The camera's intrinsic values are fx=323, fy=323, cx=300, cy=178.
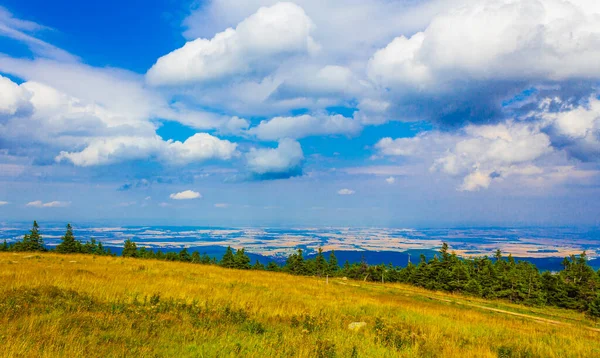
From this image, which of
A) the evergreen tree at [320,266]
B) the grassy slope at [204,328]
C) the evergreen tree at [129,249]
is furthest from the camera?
the evergreen tree at [320,266]

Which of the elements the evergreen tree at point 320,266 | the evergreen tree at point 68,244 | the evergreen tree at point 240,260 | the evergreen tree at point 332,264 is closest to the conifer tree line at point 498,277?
the evergreen tree at point 68,244

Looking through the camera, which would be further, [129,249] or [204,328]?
[129,249]

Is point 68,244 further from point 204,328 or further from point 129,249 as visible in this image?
point 204,328

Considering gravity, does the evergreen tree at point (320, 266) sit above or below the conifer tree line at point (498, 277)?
below

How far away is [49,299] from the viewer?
952cm

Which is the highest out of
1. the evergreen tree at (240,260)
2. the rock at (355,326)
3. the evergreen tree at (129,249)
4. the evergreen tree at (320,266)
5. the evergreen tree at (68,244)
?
the rock at (355,326)

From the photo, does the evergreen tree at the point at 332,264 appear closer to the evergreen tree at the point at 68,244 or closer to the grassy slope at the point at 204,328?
the evergreen tree at the point at 68,244

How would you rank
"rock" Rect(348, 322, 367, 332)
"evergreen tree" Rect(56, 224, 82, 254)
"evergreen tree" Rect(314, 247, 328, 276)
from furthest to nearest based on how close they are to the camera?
"evergreen tree" Rect(314, 247, 328, 276), "evergreen tree" Rect(56, 224, 82, 254), "rock" Rect(348, 322, 367, 332)

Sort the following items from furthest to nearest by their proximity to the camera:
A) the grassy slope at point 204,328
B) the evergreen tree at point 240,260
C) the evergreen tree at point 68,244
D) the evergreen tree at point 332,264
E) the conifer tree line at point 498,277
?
the evergreen tree at point 332,264 → the evergreen tree at point 240,260 → the evergreen tree at point 68,244 → the conifer tree line at point 498,277 → the grassy slope at point 204,328

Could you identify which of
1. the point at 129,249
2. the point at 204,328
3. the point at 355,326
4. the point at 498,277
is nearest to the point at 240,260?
the point at 129,249

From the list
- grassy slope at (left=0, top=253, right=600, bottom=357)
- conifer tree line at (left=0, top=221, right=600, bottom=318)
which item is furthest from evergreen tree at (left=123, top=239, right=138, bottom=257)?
grassy slope at (left=0, top=253, right=600, bottom=357)

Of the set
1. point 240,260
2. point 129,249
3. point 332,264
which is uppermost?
point 129,249

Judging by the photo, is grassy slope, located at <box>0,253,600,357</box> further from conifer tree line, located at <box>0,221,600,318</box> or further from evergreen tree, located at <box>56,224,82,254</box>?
evergreen tree, located at <box>56,224,82,254</box>

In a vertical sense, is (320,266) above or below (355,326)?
below
